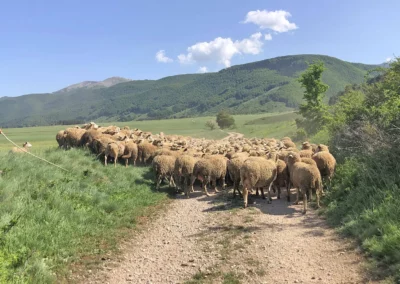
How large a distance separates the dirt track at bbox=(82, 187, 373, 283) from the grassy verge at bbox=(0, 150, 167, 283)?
0.96m

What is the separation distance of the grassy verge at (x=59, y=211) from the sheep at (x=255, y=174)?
3734 mm

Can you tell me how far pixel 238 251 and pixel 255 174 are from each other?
13.8ft

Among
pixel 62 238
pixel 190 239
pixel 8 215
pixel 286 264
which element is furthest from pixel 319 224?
pixel 8 215

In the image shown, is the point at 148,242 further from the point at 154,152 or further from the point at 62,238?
the point at 154,152

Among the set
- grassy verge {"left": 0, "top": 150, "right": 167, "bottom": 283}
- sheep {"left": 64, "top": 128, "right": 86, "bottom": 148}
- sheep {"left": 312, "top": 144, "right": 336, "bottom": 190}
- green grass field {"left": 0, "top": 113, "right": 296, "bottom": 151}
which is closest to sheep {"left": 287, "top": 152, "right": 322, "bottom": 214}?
sheep {"left": 312, "top": 144, "right": 336, "bottom": 190}

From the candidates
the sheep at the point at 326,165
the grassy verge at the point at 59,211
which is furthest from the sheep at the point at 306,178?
the grassy verge at the point at 59,211

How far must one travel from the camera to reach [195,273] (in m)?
6.93

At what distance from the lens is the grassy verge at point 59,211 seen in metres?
6.74

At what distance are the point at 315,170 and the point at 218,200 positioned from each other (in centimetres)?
406

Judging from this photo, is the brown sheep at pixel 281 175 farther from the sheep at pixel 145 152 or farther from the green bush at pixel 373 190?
the sheep at pixel 145 152

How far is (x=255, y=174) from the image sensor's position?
11.5 m

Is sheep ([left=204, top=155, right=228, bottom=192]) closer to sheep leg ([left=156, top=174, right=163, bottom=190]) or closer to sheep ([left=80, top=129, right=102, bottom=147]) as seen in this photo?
sheep leg ([left=156, top=174, right=163, bottom=190])

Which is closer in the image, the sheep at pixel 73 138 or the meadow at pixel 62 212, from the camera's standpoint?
the meadow at pixel 62 212

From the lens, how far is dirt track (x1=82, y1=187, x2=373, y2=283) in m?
6.64
